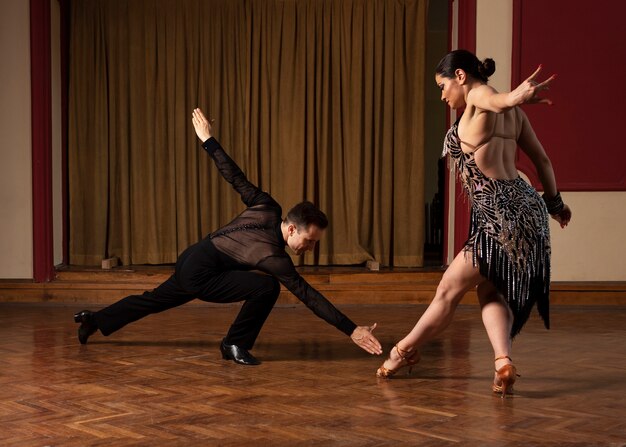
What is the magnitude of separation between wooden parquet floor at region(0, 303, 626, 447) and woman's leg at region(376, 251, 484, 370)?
0.74 feet

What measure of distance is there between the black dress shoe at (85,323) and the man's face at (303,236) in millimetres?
1204

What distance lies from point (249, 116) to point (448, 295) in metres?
3.77

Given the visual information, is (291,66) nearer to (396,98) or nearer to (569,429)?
(396,98)

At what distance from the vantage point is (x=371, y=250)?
697 centimetres

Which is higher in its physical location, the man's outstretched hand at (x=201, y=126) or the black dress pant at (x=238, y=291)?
the man's outstretched hand at (x=201, y=126)

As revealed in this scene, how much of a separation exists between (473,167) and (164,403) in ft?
4.65

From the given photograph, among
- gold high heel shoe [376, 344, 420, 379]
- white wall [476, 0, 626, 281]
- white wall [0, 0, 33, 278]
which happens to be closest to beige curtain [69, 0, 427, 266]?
white wall [0, 0, 33, 278]

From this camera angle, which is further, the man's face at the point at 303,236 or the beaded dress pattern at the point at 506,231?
the man's face at the point at 303,236

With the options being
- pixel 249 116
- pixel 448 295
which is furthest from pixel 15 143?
pixel 448 295

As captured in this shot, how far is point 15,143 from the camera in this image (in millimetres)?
6309

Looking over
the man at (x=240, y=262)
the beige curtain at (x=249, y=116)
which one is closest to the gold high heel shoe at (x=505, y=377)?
the man at (x=240, y=262)

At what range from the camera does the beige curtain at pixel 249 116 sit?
6863 millimetres

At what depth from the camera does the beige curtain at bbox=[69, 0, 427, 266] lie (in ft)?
22.5

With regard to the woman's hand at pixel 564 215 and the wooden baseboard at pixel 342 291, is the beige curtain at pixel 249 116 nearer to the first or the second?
the wooden baseboard at pixel 342 291
